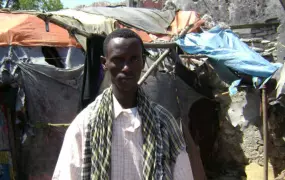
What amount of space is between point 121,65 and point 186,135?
1.50m

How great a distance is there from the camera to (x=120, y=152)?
A: 1.45 m

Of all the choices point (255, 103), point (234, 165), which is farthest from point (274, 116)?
point (234, 165)

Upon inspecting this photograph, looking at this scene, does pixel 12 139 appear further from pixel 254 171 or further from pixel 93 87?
pixel 254 171

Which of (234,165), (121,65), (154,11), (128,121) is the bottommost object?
(234,165)

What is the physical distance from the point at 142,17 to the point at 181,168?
5.89m

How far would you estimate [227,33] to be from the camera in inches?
208

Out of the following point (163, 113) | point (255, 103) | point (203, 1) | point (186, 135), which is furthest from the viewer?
point (203, 1)

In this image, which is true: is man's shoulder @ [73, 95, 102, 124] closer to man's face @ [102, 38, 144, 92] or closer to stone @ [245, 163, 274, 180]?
man's face @ [102, 38, 144, 92]

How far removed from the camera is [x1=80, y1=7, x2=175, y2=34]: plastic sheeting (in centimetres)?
676

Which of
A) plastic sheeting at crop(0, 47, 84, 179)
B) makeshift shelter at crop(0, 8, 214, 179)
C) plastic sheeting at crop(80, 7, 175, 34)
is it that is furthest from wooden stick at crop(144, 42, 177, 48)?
plastic sheeting at crop(80, 7, 175, 34)

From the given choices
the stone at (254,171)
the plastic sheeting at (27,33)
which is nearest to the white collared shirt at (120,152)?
the plastic sheeting at (27,33)

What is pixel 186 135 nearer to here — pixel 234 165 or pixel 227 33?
pixel 227 33

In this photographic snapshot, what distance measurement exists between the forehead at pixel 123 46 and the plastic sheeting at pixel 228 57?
111 inches

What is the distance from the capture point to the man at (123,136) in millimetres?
1410
